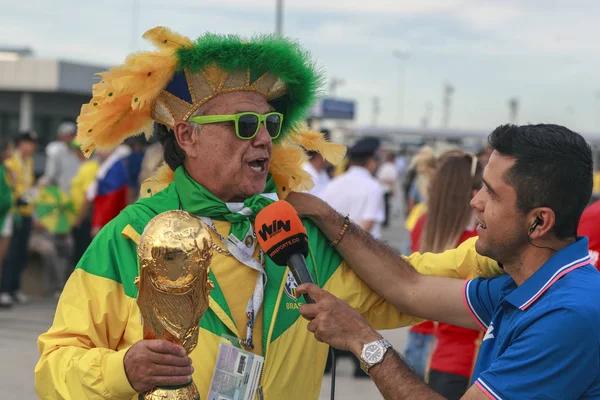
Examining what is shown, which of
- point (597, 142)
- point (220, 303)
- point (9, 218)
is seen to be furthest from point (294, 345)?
point (597, 142)

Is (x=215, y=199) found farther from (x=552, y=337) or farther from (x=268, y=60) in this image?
(x=552, y=337)

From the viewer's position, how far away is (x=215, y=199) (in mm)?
2656

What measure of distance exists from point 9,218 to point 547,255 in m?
7.91

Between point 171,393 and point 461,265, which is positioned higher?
point 461,265

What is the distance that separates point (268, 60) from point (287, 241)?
0.71 m

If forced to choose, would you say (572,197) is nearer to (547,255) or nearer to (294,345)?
(547,255)

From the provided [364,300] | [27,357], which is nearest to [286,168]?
→ [364,300]

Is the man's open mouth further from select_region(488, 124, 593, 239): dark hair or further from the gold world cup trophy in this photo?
select_region(488, 124, 593, 239): dark hair

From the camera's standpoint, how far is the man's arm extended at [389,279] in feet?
9.23

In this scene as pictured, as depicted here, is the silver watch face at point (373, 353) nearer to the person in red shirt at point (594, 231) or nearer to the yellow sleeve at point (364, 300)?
the yellow sleeve at point (364, 300)

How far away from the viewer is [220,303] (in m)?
2.54

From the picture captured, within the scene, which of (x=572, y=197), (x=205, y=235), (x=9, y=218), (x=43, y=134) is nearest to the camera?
(x=205, y=235)

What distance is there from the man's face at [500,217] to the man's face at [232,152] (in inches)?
29.8

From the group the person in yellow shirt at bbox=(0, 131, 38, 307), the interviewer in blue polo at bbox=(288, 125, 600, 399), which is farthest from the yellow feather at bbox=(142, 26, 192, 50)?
the person in yellow shirt at bbox=(0, 131, 38, 307)
